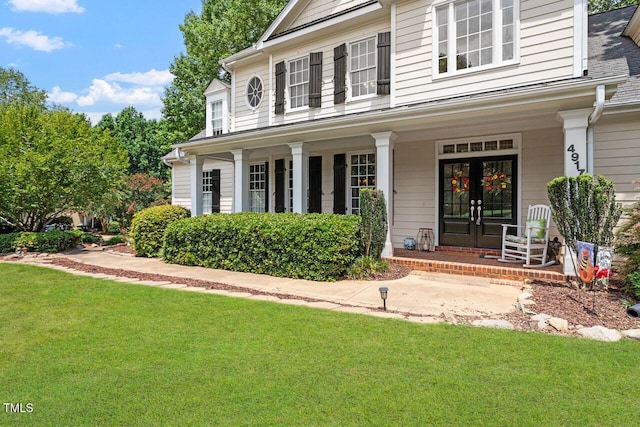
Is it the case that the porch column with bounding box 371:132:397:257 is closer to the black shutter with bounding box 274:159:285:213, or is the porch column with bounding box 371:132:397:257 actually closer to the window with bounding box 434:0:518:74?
the window with bounding box 434:0:518:74

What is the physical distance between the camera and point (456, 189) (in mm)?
8680

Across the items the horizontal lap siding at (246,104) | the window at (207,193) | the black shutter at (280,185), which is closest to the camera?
the horizontal lap siding at (246,104)

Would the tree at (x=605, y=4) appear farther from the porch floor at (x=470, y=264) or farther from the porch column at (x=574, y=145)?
the porch floor at (x=470, y=264)

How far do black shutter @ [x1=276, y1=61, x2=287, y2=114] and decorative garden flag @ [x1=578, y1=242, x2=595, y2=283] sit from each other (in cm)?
818

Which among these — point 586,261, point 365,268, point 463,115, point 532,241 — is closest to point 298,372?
point 365,268

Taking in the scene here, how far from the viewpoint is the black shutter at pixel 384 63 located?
8.72 metres

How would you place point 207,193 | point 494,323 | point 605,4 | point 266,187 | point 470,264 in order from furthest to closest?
point 605,4 < point 207,193 < point 266,187 < point 470,264 < point 494,323

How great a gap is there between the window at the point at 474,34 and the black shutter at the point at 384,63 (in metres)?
1.25

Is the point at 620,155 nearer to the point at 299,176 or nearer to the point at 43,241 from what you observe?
the point at 299,176

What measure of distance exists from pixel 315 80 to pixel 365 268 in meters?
5.78

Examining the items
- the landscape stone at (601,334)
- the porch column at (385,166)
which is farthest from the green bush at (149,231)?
the landscape stone at (601,334)

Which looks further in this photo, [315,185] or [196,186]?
[196,186]

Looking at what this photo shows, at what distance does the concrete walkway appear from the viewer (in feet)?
15.6

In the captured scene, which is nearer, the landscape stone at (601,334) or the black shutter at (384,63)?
the landscape stone at (601,334)
